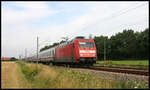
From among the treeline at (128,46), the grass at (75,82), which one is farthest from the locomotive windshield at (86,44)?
the treeline at (128,46)

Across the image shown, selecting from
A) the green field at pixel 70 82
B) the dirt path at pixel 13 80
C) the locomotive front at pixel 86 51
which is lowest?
the dirt path at pixel 13 80

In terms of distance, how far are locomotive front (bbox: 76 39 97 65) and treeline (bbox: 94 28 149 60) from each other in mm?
50204

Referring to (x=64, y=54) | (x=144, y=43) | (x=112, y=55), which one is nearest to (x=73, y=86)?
(x=64, y=54)

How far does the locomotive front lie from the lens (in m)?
22.6

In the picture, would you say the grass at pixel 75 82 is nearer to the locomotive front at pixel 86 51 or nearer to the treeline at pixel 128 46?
the locomotive front at pixel 86 51

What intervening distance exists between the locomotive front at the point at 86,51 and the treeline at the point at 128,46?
5020cm

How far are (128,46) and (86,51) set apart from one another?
183 feet

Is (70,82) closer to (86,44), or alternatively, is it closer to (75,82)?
(75,82)

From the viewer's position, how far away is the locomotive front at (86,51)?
22.6 meters

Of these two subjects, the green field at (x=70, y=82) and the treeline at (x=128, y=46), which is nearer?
the green field at (x=70, y=82)

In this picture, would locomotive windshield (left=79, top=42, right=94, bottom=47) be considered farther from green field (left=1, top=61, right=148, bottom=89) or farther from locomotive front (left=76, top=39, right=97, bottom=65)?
green field (left=1, top=61, right=148, bottom=89)

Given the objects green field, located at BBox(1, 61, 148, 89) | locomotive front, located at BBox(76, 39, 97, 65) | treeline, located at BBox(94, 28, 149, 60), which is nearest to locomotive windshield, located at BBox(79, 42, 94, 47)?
locomotive front, located at BBox(76, 39, 97, 65)

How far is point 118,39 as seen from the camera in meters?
84.2

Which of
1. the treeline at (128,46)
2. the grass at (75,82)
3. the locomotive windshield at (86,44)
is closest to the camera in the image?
the grass at (75,82)
